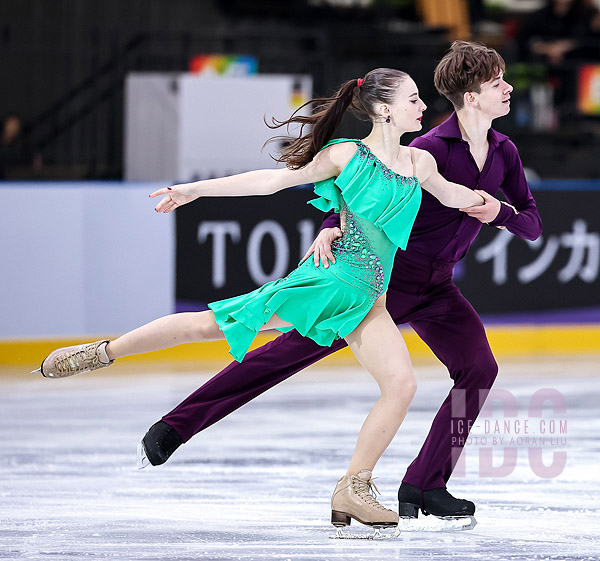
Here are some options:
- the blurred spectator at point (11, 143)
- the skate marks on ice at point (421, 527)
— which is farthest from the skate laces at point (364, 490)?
the blurred spectator at point (11, 143)

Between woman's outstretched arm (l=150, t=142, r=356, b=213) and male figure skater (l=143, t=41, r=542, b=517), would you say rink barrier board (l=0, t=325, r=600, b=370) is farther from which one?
woman's outstretched arm (l=150, t=142, r=356, b=213)

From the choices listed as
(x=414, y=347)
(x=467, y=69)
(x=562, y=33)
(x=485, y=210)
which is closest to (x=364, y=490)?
(x=485, y=210)

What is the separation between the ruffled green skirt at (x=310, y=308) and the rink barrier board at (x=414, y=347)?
3.59 meters

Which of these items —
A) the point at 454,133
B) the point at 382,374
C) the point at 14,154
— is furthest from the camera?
the point at 14,154

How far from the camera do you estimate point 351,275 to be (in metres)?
3.30

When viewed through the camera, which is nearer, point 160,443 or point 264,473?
point 160,443

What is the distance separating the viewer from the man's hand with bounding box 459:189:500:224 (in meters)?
3.40

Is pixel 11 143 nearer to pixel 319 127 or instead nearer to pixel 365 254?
pixel 319 127

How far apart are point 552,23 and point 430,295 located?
759cm

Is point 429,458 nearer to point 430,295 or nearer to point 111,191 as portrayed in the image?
point 430,295

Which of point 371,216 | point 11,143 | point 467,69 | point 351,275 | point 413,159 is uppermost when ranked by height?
point 11,143

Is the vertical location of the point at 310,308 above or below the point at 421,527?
above

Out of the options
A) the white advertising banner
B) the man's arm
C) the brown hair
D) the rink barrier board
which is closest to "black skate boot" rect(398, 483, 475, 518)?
the man's arm

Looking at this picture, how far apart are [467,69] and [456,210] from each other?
1.37ft
